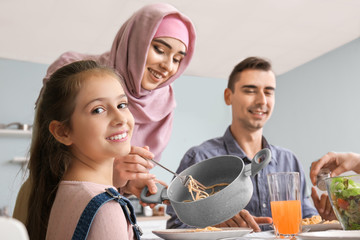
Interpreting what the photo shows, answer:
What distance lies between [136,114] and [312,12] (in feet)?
8.22

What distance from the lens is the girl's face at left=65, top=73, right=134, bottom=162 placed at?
2.77 ft

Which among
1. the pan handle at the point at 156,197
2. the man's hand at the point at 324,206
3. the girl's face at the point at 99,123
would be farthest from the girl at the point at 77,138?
the man's hand at the point at 324,206

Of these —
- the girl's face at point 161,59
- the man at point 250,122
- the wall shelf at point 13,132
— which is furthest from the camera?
Answer: the wall shelf at point 13,132

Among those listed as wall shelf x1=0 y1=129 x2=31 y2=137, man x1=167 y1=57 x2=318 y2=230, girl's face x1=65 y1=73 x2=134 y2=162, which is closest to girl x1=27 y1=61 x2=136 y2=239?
girl's face x1=65 y1=73 x2=134 y2=162

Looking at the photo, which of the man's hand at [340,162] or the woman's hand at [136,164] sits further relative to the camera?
the man's hand at [340,162]

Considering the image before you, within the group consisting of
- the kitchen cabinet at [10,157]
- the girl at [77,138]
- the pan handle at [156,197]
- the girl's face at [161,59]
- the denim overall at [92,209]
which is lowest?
the kitchen cabinet at [10,157]

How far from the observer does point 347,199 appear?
0.81m

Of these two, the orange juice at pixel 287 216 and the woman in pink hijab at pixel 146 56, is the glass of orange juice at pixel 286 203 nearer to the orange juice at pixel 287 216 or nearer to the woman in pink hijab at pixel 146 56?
the orange juice at pixel 287 216

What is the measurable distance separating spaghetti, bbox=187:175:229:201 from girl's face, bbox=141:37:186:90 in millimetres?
607

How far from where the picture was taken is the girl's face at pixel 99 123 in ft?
2.77

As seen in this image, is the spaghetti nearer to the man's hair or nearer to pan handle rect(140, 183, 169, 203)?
pan handle rect(140, 183, 169, 203)

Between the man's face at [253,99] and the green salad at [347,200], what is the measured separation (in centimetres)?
114

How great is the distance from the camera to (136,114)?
5.24 ft

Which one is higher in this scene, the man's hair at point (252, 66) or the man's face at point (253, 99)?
the man's hair at point (252, 66)
